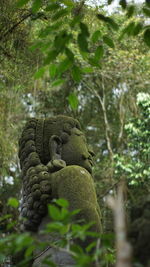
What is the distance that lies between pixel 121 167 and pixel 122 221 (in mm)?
8912

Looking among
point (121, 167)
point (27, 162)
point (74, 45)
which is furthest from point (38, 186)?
point (74, 45)

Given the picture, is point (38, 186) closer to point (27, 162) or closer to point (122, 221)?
point (27, 162)

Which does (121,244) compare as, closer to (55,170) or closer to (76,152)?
(55,170)

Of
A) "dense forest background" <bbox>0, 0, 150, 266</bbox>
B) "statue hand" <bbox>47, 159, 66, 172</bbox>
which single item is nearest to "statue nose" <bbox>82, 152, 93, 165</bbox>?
"statue hand" <bbox>47, 159, 66, 172</bbox>

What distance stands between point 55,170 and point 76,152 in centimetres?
33

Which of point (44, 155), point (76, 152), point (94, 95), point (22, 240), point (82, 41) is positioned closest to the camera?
point (22, 240)

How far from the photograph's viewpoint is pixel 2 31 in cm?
698

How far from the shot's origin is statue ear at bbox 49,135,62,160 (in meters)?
4.54

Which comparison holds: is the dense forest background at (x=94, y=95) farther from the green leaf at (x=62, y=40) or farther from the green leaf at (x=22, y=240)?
the green leaf at (x=22, y=240)

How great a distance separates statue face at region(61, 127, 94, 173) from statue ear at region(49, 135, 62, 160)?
0.16 ft

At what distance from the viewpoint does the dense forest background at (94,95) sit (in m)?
7.31

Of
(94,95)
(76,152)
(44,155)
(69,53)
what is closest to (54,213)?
(69,53)

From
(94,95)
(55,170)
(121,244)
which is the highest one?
(94,95)

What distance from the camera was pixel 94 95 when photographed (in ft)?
47.9
